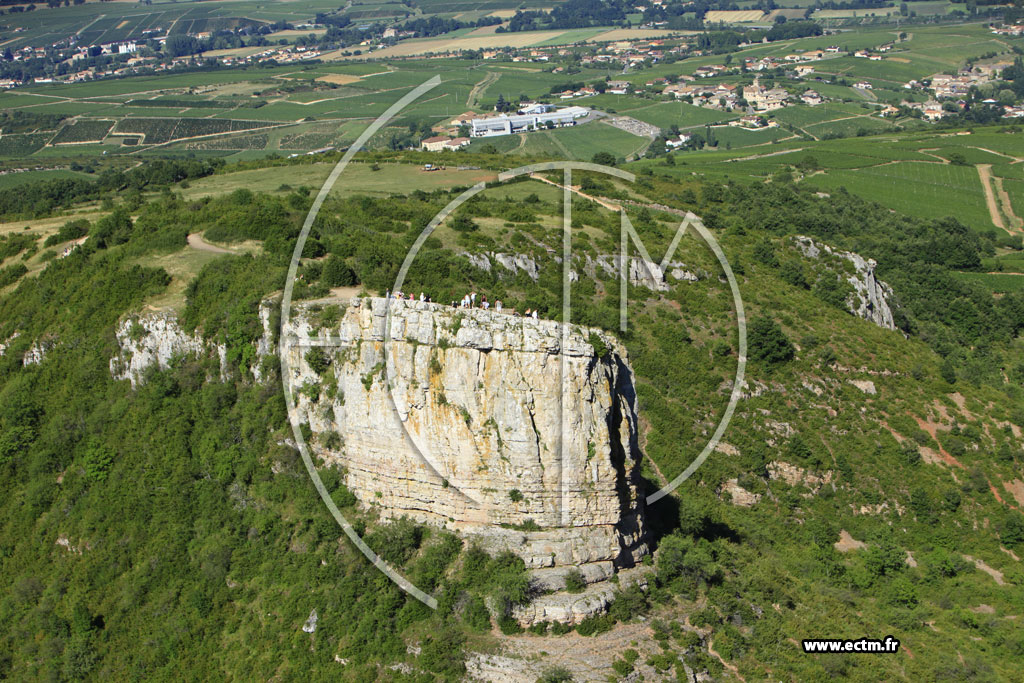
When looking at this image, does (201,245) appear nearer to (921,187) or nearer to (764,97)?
(921,187)

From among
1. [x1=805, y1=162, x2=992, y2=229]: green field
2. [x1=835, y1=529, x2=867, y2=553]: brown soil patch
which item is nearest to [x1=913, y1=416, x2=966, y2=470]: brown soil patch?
[x1=835, y1=529, x2=867, y2=553]: brown soil patch

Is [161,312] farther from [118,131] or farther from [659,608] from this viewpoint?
[118,131]

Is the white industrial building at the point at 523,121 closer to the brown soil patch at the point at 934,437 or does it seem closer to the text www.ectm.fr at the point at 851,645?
the brown soil patch at the point at 934,437

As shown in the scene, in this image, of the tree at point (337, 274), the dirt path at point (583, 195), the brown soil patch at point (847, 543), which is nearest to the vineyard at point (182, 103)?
the dirt path at point (583, 195)

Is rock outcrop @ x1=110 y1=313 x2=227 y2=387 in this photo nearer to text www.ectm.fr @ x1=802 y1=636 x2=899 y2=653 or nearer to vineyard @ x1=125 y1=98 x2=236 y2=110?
text www.ectm.fr @ x1=802 y1=636 x2=899 y2=653

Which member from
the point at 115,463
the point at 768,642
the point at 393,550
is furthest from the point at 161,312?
the point at 768,642
